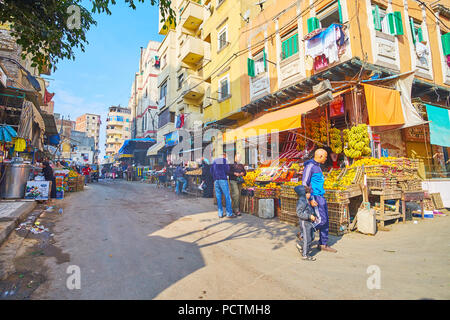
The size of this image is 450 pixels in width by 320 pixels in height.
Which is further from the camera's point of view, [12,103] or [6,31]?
[6,31]

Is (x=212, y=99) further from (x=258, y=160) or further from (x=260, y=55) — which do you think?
(x=258, y=160)

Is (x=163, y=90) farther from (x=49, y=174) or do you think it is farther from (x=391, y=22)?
(x=391, y=22)

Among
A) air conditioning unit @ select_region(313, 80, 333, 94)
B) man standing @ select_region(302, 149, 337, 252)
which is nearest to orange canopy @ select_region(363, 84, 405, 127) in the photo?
air conditioning unit @ select_region(313, 80, 333, 94)

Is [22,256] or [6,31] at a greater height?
[6,31]

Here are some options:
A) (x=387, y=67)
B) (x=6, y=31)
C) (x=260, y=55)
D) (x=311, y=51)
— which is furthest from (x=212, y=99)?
(x=6, y=31)

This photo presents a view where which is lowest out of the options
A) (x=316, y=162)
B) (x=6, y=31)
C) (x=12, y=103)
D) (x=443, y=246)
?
(x=443, y=246)

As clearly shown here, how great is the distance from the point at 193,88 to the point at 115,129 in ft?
204

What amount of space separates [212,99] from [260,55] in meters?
5.28

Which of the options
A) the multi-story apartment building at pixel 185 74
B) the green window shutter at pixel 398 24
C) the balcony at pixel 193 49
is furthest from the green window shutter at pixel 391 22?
the balcony at pixel 193 49

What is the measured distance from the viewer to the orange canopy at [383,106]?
7512mm

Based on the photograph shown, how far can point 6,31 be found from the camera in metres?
13.3

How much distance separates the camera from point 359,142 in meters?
7.76

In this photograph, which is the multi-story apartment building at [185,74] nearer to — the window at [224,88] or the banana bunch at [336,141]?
the window at [224,88]

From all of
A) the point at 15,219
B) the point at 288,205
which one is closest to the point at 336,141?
the point at 288,205
